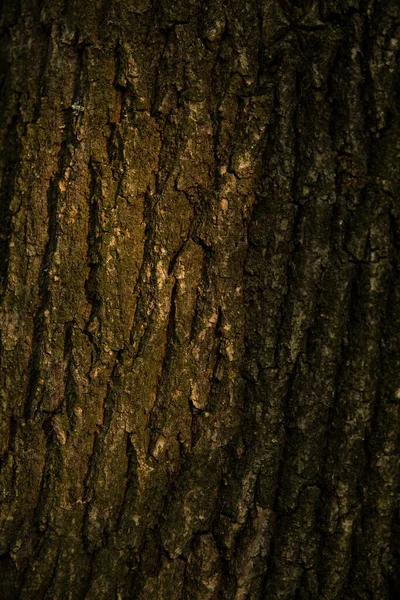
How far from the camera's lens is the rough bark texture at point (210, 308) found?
153 centimetres

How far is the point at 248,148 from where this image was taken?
1.53m

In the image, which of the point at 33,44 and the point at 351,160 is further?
the point at 33,44

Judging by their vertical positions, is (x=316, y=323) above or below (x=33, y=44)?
below

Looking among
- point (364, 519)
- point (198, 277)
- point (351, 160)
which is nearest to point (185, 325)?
point (198, 277)

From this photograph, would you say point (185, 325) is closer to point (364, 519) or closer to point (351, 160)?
point (351, 160)

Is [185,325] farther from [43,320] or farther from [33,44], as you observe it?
[33,44]

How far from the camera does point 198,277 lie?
154 centimetres

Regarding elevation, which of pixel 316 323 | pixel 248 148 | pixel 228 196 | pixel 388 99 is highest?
pixel 388 99

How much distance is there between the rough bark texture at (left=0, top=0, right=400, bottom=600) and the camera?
5.01ft

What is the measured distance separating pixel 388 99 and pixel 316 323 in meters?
0.66

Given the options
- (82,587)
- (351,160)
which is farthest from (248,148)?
(82,587)

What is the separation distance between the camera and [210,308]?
1543mm

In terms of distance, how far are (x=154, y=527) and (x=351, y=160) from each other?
1.17m

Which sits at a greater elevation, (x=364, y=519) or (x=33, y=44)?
(x=33, y=44)
